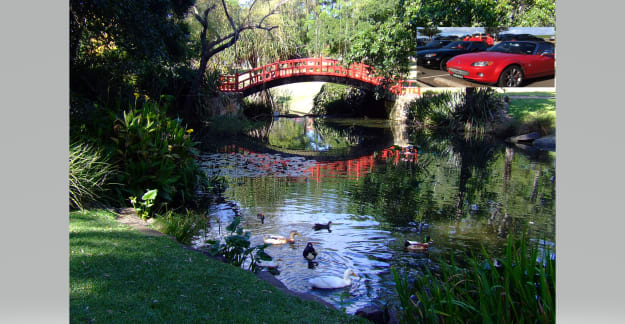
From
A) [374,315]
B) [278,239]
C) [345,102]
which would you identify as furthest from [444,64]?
[374,315]

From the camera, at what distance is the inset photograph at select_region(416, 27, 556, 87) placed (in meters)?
8.61

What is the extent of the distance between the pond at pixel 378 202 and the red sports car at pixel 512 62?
4.62 ft

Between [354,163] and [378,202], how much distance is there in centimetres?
291

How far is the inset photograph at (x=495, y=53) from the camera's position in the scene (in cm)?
861

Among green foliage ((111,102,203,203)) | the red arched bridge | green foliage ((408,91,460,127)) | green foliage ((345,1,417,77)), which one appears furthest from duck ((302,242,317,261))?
the red arched bridge

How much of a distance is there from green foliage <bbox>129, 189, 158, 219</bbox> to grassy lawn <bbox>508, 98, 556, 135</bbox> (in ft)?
32.1

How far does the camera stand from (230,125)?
13.3 m

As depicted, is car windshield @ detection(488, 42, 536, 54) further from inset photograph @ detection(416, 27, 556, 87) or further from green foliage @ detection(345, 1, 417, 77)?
green foliage @ detection(345, 1, 417, 77)

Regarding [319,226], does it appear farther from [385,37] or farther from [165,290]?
[385,37]

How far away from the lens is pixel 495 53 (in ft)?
29.5

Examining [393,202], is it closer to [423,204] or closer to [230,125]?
[423,204]
